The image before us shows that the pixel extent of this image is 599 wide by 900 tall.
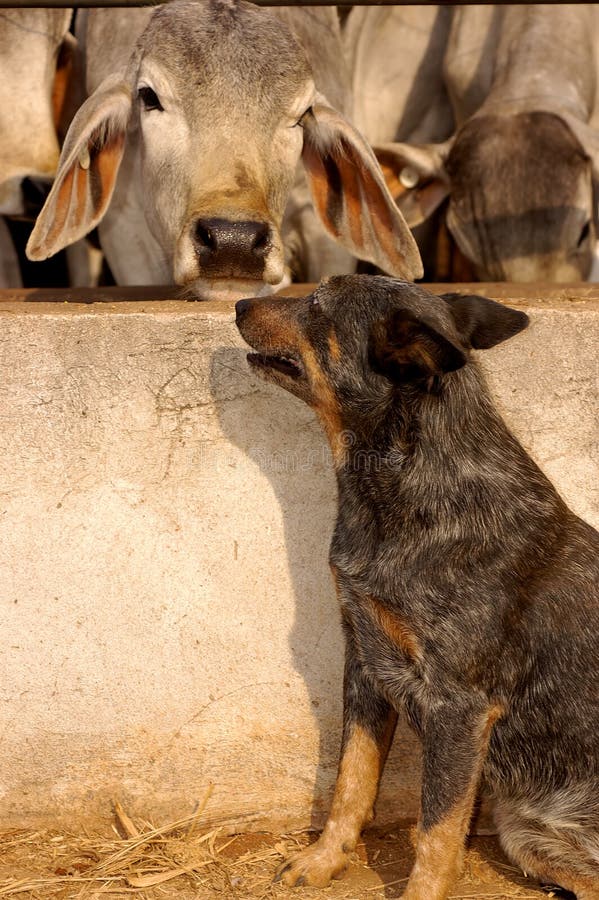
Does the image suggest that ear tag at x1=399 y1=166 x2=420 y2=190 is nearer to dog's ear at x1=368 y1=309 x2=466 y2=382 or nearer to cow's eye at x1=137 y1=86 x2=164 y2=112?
cow's eye at x1=137 y1=86 x2=164 y2=112

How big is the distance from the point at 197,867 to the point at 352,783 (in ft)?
2.06

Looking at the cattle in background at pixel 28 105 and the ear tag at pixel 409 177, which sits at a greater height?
the cattle in background at pixel 28 105

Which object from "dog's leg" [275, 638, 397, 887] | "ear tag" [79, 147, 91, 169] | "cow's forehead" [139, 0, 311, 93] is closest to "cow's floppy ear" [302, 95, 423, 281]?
"cow's forehead" [139, 0, 311, 93]

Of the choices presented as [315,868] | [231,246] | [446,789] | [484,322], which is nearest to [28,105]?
[231,246]

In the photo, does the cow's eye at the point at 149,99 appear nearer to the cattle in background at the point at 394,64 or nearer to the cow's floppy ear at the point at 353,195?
the cow's floppy ear at the point at 353,195

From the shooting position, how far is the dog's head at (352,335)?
3590mm

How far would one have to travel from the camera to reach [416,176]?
657 centimetres

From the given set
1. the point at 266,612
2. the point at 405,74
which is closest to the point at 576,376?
the point at 266,612

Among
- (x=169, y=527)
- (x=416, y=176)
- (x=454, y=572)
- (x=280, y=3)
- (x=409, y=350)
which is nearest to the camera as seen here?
(x=409, y=350)

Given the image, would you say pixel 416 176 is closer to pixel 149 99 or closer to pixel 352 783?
pixel 149 99

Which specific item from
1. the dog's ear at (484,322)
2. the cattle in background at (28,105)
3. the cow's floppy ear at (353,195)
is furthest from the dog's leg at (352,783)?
the cattle in background at (28,105)

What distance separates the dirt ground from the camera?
3945mm

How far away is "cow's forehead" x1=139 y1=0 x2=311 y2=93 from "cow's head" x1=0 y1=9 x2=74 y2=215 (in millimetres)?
1129

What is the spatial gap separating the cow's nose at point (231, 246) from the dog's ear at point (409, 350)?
3.87 feet
